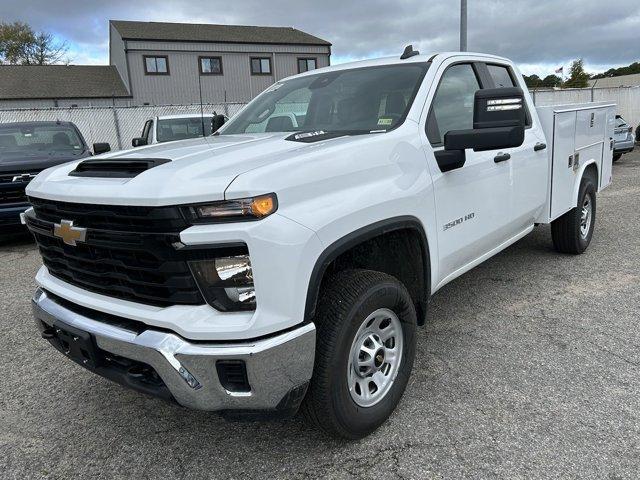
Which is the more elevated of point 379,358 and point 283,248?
point 283,248

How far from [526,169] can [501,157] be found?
581 millimetres

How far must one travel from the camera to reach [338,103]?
3498 mm

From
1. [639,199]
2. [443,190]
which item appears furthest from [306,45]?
[443,190]

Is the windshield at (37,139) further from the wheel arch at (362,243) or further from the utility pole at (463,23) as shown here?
the utility pole at (463,23)

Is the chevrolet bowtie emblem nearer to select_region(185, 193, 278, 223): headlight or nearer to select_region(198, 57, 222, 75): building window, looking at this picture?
select_region(185, 193, 278, 223): headlight

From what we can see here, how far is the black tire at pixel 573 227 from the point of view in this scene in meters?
5.28

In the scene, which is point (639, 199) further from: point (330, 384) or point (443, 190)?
point (330, 384)

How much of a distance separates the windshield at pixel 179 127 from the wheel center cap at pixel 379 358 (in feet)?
31.6

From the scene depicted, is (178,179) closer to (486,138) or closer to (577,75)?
(486,138)

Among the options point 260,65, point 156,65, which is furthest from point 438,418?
point 260,65

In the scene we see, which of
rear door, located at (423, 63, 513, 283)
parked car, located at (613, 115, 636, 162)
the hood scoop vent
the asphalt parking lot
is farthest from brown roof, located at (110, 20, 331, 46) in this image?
the hood scoop vent

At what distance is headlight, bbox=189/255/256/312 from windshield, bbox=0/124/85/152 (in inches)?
290

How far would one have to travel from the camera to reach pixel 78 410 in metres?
3.09

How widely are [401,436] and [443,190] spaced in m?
1.38
